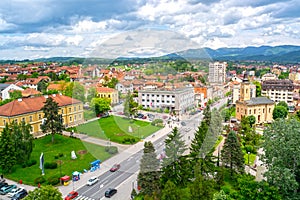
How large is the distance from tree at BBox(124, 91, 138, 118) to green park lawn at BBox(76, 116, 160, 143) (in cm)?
11

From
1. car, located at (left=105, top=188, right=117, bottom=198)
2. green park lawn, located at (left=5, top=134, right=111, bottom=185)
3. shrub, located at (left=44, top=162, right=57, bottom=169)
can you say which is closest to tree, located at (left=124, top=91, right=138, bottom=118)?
green park lawn, located at (left=5, top=134, right=111, bottom=185)

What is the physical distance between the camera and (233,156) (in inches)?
453

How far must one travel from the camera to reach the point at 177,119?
4.19 m

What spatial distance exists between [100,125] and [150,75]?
4.36ft

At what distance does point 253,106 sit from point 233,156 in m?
13.0

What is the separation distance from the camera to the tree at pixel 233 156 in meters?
11.5

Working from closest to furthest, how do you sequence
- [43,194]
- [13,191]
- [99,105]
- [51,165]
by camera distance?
[99,105] < [43,194] < [13,191] < [51,165]

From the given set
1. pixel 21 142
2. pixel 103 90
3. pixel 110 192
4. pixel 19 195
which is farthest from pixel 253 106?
pixel 103 90

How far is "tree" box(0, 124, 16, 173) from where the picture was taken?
12.1 metres

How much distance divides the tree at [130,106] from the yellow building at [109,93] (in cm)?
17

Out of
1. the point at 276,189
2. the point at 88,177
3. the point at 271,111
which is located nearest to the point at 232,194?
the point at 276,189

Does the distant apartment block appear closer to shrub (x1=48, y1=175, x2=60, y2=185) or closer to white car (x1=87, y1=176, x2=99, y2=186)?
white car (x1=87, y1=176, x2=99, y2=186)

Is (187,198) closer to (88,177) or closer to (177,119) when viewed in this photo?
(177,119)

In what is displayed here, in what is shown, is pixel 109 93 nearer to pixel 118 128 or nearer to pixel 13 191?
pixel 118 128
